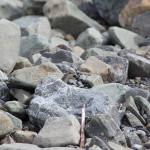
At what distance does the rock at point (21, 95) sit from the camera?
Answer: 3.95m

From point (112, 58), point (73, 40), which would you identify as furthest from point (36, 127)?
point (73, 40)

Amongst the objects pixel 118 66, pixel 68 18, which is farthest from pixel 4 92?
pixel 68 18

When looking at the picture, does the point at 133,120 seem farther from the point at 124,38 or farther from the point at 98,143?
the point at 124,38

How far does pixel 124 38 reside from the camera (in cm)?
704

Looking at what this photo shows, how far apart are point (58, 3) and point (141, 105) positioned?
4.59 meters

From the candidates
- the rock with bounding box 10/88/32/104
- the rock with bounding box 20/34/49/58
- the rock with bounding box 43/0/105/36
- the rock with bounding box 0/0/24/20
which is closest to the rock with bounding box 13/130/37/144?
the rock with bounding box 10/88/32/104

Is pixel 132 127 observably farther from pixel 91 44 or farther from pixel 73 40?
pixel 73 40

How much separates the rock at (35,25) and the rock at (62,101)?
3.44 metres

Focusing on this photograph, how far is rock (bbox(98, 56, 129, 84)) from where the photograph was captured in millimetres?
4816

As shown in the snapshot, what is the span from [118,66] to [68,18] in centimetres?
323

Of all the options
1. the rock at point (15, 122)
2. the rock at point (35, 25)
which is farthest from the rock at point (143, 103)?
the rock at point (35, 25)

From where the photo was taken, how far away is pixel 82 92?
3.74m

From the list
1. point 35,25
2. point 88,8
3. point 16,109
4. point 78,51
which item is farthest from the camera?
point 88,8

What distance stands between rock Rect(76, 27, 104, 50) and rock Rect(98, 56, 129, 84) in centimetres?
205
